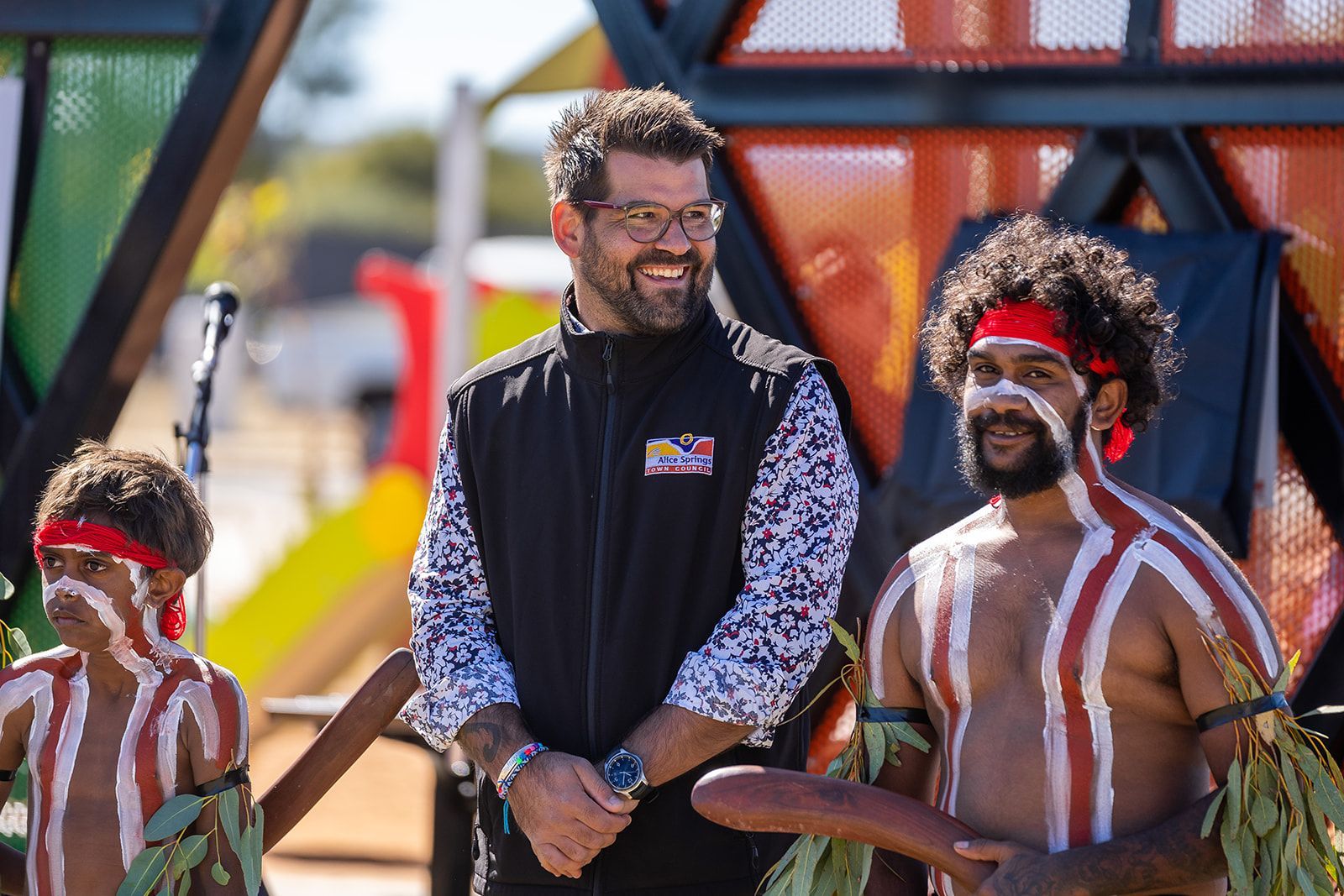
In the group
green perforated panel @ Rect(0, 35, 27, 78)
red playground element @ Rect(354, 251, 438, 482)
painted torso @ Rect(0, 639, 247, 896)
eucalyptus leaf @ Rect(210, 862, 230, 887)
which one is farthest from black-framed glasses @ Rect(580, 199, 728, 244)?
red playground element @ Rect(354, 251, 438, 482)

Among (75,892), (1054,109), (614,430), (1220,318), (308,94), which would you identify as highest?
(308,94)

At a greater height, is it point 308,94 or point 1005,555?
point 308,94

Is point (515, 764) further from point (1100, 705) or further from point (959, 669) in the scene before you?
point (1100, 705)

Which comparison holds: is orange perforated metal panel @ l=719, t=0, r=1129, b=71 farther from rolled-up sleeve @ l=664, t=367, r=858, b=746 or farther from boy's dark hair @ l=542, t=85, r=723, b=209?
rolled-up sleeve @ l=664, t=367, r=858, b=746

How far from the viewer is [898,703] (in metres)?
2.74

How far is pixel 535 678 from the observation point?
293 centimetres

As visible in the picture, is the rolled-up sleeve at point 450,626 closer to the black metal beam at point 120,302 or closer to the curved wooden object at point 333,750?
the curved wooden object at point 333,750

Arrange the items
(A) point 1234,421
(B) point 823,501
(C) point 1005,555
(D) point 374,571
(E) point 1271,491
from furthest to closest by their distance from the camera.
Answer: (D) point 374,571 < (E) point 1271,491 < (A) point 1234,421 < (B) point 823,501 < (C) point 1005,555

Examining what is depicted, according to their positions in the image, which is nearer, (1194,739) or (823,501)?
(1194,739)

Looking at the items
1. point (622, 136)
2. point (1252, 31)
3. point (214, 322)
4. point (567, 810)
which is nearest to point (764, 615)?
point (567, 810)

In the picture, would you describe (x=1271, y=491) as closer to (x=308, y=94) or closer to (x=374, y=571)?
(x=374, y=571)

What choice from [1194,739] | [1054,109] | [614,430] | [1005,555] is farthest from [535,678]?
[1054,109]

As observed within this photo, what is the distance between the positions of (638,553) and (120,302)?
8.60 ft

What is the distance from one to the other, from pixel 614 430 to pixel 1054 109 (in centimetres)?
171
